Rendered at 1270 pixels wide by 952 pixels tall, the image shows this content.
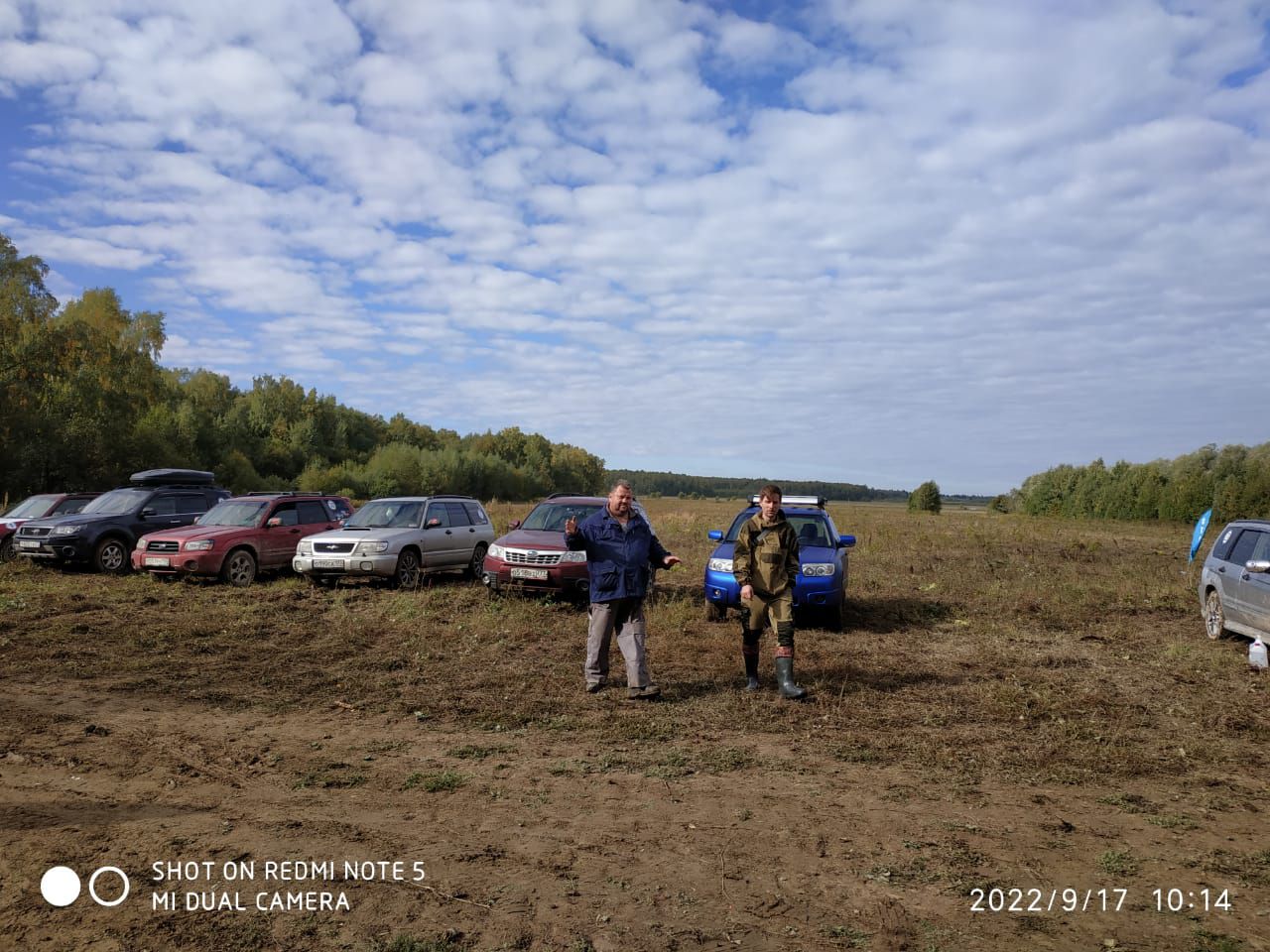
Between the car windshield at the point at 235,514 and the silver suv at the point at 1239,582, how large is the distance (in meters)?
15.5

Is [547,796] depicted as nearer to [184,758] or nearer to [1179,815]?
[184,758]

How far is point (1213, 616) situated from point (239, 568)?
1531cm

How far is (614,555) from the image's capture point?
8062 millimetres

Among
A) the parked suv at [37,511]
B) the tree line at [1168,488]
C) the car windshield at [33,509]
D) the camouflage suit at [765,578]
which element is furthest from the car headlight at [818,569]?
the tree line at [1168,488]

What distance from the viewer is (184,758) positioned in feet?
19.4

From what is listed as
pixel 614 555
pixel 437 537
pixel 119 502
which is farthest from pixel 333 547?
pixel 614 555

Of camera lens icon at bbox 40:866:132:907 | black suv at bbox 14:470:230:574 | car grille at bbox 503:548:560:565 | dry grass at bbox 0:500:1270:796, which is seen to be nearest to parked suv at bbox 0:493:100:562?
black suv at bbox 14:470:230:574

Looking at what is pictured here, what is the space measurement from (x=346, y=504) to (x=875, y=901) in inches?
636

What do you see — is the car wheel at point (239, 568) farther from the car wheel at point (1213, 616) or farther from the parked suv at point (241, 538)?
the car wheel at point (1213, 616)

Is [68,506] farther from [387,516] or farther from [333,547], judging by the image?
[333,547]

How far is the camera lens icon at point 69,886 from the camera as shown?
3707 mm

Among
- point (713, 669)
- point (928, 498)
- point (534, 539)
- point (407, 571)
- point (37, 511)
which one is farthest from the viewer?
point (928, 498)

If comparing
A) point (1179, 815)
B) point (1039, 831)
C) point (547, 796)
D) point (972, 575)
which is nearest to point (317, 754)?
point (547, 796)

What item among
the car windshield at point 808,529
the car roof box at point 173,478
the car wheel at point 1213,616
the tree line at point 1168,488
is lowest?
the car wheel at point 1213,616
